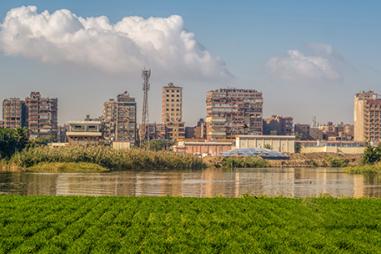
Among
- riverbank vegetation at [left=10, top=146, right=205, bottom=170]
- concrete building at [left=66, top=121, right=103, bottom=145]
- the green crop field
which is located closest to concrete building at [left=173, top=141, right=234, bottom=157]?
concrete building at [left=66, top=121, right=103, bottom=145]

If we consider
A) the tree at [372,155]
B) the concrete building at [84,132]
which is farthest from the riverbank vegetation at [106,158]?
the concrete building at [84,132]

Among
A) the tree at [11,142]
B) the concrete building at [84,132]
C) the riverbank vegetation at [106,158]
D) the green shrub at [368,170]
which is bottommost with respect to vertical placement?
the green shrub at [368,170]

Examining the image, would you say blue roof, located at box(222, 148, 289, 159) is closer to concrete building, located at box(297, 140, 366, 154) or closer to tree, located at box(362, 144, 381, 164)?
concrete building, located at box(297, 140, 366, 154)

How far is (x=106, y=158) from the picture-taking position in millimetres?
110688

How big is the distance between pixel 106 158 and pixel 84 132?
74.4 m

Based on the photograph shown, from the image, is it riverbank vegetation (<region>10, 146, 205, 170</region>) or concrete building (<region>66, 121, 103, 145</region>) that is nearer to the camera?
riverbank vegetation (<region>10, 146, 205, 170</region>)

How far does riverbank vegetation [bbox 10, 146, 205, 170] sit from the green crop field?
71.7m

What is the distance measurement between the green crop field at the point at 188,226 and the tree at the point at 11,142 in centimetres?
7912

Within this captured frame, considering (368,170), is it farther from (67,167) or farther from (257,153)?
(257,153)

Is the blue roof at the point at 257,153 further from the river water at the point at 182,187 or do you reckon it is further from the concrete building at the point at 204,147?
the river water at the point at 182,187

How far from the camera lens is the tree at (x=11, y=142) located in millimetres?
106688

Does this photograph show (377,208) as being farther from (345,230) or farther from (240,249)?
(240,249)

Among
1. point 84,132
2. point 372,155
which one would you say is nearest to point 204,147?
point 84,132

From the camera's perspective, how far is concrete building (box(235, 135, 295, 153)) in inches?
7613
